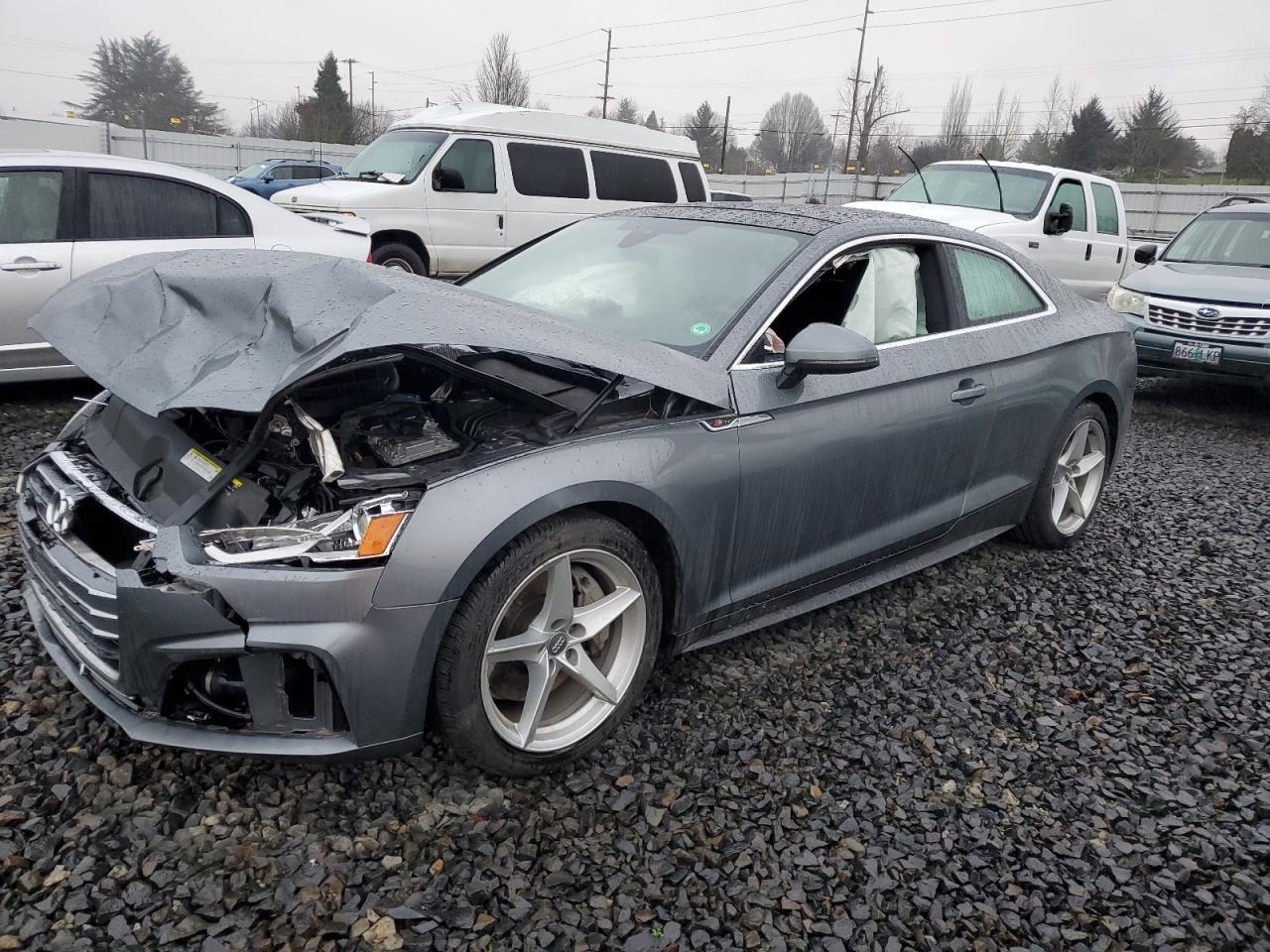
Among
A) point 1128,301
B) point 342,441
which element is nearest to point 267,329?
point 342,441

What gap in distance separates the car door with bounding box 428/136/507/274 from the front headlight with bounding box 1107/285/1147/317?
6327 mm

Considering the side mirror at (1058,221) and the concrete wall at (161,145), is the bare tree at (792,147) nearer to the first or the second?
the concrete wall at (161,145)

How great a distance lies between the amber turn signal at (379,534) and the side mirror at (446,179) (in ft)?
28.6

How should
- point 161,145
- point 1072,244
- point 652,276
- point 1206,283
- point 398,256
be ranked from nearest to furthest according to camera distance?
point 652,276 < point 1206,283 < point 398,256 < point 1072,244 < point 161,145

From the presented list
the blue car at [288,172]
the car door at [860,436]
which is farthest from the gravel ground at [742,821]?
the blue car at [288,172]

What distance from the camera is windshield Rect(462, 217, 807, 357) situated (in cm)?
311

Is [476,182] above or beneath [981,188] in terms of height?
beneath

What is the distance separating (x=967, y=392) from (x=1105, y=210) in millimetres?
9089

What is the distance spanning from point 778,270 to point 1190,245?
25.4 ft

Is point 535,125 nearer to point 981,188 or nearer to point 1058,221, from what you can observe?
point 981,188

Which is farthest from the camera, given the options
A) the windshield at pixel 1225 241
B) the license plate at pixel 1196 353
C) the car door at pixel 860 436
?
the windshield at pixel 1225 241

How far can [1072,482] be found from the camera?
4.52 m

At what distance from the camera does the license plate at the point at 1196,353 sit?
25.0ft

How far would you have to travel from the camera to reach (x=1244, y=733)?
308 cm
